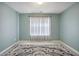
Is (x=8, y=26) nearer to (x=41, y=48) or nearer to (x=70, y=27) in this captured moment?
(x=41, y=48)

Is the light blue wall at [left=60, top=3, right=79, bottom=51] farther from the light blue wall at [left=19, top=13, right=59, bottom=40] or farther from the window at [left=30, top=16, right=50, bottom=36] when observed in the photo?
the window at [left=30, top=16, right=50, bottom=36]

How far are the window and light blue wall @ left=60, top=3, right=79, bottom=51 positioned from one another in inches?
13.0

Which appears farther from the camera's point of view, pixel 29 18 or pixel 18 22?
pixel 29 18

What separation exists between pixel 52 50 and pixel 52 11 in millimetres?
760

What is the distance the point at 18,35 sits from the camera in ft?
5.72

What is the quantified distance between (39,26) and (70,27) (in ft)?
3.43

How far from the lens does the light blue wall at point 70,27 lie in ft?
6.11

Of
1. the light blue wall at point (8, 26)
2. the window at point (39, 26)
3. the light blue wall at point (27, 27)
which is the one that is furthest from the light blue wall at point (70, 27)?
the light blue wall at point (8, 26)

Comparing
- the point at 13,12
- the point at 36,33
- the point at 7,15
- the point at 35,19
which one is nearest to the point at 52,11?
the point at 35,19

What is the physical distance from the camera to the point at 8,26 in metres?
1.97

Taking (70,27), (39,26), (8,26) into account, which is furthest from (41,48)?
(70,27)

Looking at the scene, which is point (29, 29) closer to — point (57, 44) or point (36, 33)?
point (36, 33)

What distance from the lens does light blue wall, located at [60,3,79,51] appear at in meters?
1.86

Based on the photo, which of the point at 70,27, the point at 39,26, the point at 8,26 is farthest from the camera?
the point at 70,27
